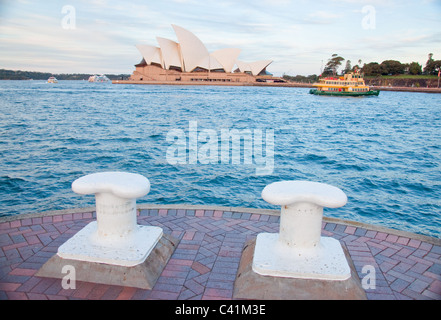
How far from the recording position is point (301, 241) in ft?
8.13

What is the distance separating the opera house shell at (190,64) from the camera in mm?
60675

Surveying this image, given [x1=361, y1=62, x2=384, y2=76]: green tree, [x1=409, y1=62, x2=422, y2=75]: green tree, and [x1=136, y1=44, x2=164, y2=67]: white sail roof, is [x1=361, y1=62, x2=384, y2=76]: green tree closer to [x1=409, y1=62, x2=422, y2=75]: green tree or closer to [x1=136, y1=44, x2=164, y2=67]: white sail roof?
[x1=409, y1=62, x2=422, y2=75]: green tree

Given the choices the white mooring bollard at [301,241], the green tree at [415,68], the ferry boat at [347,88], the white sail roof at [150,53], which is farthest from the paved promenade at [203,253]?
the green tree at [415,68]

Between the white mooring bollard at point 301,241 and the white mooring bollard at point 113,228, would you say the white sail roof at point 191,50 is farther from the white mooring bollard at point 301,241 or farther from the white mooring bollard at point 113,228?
the white mooring bollard at point 301,241

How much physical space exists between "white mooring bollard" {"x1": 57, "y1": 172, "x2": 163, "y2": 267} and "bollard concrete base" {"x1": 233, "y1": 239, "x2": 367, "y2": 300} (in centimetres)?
82

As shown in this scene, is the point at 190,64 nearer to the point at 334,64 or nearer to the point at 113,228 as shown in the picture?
the point at 334,64

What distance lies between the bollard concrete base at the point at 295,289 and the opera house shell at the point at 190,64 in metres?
57.5

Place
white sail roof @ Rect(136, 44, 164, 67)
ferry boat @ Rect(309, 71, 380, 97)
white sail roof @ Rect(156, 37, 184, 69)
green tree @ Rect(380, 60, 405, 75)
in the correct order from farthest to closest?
green tree @ Rect(380, 60, 405, 75) < white sail roof @ Rect(136, 44, 164, 67) < white sail roof @ Rect(156, 37, 184, 69) < ferry boat @ Rect(309, 71, 380, 97)

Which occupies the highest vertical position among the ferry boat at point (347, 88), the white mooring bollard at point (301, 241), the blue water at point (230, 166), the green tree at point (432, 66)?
the green tree at point (432, 66)

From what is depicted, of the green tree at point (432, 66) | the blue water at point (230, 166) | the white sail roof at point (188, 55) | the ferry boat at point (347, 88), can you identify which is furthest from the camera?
the green tree at point (432, 66)

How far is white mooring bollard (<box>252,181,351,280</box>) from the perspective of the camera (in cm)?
233

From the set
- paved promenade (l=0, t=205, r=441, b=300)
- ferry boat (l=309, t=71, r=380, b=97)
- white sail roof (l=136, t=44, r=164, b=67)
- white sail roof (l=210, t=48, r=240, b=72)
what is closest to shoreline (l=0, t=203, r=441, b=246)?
paved promenade (l=0, t=205, r=441, b=300)

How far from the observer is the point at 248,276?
7.93 feet
